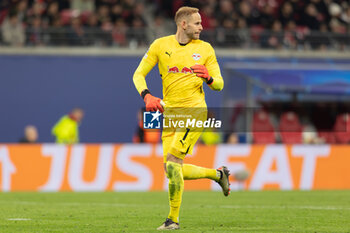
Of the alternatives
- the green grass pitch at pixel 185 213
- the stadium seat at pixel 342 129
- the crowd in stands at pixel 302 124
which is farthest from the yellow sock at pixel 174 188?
the stadium seat at pixel 342 129

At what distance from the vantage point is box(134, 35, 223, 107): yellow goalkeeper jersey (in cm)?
861

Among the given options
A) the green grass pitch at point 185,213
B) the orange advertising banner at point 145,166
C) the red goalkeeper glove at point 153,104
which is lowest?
the orange advertising banner at point 145,166

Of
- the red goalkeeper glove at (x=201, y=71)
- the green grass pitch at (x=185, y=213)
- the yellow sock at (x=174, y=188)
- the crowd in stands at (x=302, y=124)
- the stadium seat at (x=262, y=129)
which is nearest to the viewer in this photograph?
the red goalkeeper glove at (x=201, y=71)

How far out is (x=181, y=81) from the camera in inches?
339

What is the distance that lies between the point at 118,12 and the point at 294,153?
7681 mm

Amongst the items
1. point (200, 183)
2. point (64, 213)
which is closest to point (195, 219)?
point (64, 213)

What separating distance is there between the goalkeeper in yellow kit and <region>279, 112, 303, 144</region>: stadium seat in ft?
42.8

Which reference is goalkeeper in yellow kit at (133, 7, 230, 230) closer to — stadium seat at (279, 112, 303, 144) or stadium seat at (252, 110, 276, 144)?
stadium seat at (252, 110, 276, 144)

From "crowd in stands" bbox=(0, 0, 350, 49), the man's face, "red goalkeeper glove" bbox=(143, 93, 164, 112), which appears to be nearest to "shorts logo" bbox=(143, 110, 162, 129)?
"red goalkeeper glove" bbox=(143, 93, 164, 112)

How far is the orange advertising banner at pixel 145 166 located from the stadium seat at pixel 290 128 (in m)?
3.57

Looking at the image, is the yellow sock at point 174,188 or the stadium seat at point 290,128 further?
the stadium seat at point 290,128

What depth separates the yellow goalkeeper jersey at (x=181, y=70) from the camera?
8.61 meters

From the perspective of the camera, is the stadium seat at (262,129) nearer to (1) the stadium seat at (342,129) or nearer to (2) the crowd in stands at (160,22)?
(1) the stadium seat at (342,129)

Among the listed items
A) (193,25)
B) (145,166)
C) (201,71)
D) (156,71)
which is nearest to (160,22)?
(156,71)
